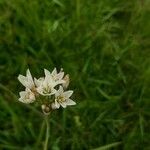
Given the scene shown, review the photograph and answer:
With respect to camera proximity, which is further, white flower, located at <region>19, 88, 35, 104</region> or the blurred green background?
the blurred green background

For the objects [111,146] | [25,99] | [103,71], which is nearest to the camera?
[25,99]

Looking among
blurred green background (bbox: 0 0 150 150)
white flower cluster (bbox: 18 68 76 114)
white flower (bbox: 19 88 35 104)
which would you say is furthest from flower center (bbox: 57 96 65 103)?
blurred green background (bbox: 0 0 150 150)

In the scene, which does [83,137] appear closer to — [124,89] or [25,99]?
[124,89]

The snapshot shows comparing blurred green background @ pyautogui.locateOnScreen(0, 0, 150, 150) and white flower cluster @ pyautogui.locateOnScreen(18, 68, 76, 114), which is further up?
blurred green background @ pyautogui.locateOnScreen(0, 0, 150, 150)

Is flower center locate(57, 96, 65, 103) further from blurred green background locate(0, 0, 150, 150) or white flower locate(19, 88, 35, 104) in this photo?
blurred green background locate(0, 0, 150, 150)

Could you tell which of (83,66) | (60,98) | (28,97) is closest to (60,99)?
(60,98)

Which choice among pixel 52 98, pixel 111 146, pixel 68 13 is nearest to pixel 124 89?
pixel 111 146
